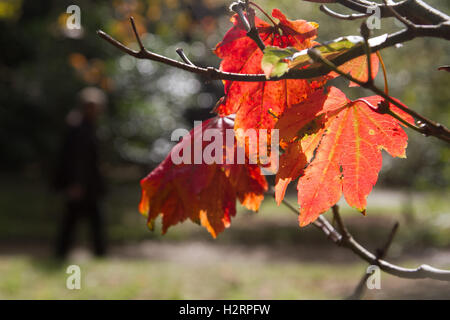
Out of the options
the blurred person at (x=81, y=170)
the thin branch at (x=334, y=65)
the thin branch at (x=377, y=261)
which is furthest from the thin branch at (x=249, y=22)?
the blurred person at (x=81, y=170)

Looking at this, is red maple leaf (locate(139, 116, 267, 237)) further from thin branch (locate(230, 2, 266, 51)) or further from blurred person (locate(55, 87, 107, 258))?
blurred person (locate(55, 87, 107, 258))

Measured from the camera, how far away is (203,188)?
2.77ft

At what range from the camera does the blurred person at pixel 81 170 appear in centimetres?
582

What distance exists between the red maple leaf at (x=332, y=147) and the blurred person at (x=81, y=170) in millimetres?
5284

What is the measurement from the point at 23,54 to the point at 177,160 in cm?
1318

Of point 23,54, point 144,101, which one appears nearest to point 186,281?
point 144,101

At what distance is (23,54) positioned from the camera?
41.7ft

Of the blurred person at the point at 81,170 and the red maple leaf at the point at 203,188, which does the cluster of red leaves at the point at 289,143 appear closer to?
the red maple leaf at the point at 203,188

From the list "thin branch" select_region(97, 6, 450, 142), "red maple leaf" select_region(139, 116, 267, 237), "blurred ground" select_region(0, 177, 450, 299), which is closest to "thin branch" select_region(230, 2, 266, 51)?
"thin branch" select_region(97, 6, 450, 142)

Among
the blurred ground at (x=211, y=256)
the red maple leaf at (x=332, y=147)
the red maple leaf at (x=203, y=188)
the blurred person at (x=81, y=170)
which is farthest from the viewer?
the blurred person at (x=81, y=170)

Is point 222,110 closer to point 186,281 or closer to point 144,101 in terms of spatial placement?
point 186,281

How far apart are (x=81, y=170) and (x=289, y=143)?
5.50m

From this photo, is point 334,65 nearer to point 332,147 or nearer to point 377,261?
point 332,147

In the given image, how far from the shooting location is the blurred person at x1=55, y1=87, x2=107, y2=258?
5816 millimetres
